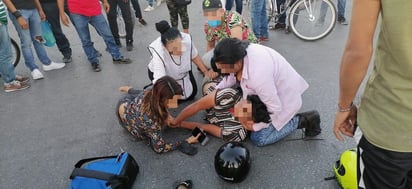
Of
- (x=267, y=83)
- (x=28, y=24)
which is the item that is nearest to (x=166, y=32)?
(x=267, y=83)

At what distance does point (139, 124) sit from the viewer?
2.57 metres

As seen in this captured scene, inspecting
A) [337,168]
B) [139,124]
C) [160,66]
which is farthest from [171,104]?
[337,168]

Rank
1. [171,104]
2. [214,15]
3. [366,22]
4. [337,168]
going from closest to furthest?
[366,22] → [337,168] → [171,104] → [214,15]

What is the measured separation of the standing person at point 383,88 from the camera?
94cm

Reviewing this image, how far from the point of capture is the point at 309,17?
441cm

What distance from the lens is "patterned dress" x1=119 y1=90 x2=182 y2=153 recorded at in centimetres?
250

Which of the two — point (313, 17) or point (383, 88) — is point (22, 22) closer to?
point (313, 17)

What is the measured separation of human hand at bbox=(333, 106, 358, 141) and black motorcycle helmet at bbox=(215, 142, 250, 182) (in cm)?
98

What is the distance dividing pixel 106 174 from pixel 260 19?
309 cm

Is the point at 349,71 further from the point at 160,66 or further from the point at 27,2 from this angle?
the point at 27,2

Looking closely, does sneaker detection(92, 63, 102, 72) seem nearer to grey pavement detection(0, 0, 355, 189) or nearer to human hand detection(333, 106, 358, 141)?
grey pavement detection(0, 0, 355, 189)

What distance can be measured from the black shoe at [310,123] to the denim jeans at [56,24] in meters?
3.54

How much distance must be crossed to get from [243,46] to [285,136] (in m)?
0.94

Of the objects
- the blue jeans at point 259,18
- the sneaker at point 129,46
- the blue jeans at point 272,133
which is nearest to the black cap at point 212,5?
the blue jeans at point 259,18
